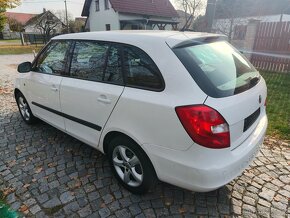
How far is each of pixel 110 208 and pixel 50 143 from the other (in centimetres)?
189

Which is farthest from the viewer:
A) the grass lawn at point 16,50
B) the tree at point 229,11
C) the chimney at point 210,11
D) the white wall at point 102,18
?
the white wall at point 102,18

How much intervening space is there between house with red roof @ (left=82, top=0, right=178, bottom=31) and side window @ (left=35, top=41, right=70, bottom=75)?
74.9 feet

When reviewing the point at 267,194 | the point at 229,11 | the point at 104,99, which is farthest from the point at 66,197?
the point at 229,11

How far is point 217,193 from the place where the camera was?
9.49 feet

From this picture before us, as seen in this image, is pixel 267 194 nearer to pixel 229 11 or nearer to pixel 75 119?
pixel 75 119

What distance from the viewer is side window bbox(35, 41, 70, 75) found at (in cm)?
355

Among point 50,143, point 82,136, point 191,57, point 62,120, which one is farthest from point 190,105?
point 50,143

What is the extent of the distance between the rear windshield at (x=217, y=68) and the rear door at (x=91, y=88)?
0.75 metres

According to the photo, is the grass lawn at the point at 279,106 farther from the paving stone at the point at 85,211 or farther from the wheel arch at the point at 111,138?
the paving stone at the point at 85,211

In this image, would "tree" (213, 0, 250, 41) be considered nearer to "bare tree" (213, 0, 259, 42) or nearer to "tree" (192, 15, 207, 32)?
Result: "bare tree" (213, 0, 259, 42)

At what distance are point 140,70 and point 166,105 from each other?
51cm

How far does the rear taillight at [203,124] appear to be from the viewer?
2.10 metres

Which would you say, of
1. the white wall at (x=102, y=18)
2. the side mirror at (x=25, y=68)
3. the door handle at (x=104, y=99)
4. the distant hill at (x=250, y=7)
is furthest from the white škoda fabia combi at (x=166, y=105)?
the white wall at (x=102, y=18)

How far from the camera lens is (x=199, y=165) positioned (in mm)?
2162
